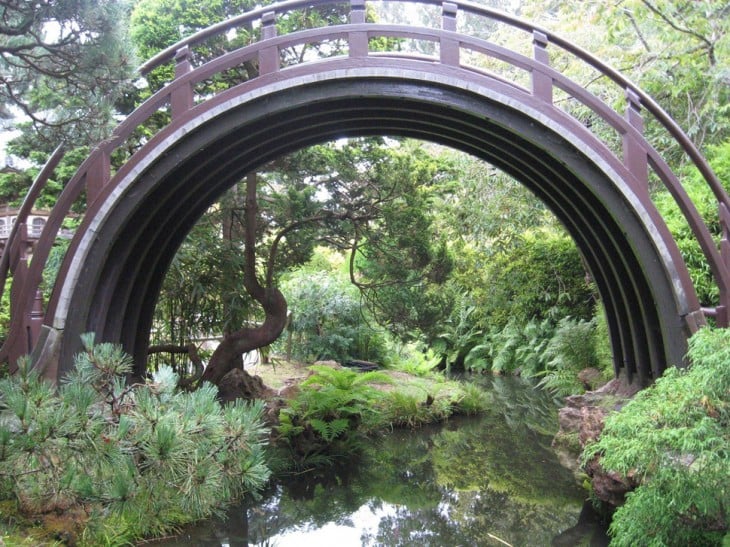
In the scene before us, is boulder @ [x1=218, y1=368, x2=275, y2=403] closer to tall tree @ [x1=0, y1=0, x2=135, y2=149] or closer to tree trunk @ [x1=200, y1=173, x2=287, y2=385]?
tree trunk @ [x1=200, y1=173, x2=287, y2=385]

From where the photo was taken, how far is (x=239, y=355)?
29.6 feet

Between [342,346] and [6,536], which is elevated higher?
[342,346]

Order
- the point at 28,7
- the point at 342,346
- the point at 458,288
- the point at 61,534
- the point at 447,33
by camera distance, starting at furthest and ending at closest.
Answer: the point at 458,288 < the point at 342,346 < the point at 447,33 < the point at 61,534 < the point at 28,7

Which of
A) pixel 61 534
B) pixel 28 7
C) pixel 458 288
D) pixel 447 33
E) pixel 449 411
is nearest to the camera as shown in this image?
pixel 28 7

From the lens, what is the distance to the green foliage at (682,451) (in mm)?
3662

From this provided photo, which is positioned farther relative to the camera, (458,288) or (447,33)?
(458,288)

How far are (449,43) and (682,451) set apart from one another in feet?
12.8

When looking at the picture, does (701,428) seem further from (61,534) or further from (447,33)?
(61,534)

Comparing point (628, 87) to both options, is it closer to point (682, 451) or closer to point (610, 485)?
point (682, 451)

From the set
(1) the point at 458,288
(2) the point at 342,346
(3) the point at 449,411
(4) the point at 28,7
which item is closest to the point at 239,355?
(3) the point at 449,411

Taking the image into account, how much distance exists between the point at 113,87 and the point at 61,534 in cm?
331

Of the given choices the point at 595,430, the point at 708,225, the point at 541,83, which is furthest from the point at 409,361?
the point at 541,83

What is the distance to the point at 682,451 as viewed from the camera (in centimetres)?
371

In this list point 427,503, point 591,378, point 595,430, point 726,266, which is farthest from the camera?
point 591,378
